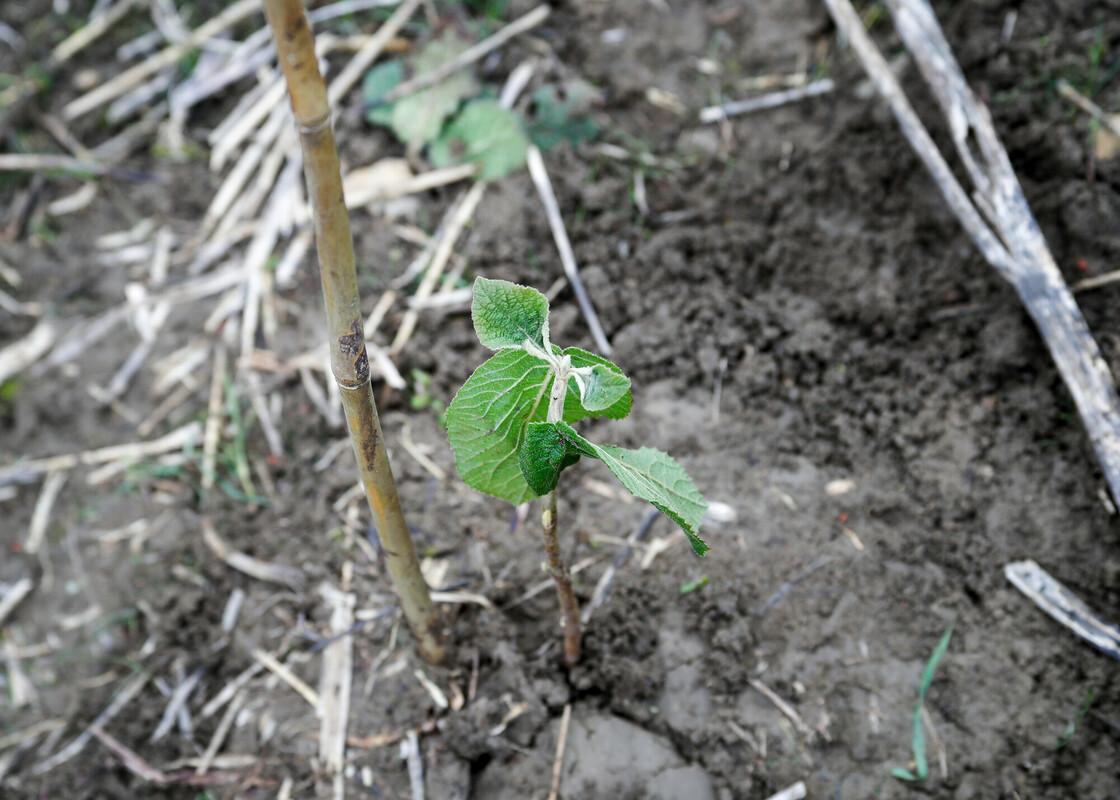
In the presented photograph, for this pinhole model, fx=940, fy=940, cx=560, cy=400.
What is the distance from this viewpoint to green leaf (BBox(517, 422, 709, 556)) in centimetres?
140

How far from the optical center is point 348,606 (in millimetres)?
2236

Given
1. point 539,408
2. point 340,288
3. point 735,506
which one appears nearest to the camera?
point 340,288

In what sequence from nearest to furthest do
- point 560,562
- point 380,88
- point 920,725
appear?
point 560,562 < point 920,725 < point 380,88

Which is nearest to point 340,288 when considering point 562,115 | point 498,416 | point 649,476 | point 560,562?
point 498,416

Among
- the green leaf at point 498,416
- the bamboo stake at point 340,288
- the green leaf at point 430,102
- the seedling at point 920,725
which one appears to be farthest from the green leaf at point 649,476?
the green leaf at point 430,102

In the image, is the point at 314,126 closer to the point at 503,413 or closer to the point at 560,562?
the point at 503,413

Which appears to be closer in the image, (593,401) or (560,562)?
(593,401)

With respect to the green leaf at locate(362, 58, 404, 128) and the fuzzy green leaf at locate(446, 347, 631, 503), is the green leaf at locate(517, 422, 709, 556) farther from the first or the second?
the green leaf at locate(362, 58, 404, 128)

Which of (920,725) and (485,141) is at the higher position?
(485,141)

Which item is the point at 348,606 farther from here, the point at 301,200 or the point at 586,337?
the point at 301,200

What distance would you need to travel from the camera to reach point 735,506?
→ 224 cm

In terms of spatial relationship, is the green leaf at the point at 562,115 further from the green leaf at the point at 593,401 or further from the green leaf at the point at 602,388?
the green leaf at the point at 602,388

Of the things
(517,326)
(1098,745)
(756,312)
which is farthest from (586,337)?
(1098,745)

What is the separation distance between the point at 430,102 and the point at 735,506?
1.56m
